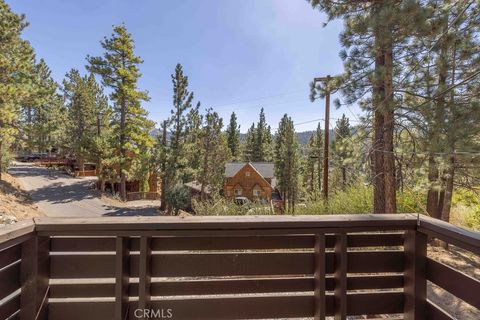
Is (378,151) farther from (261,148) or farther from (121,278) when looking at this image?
(261,148)

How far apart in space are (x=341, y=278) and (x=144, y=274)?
111 cm

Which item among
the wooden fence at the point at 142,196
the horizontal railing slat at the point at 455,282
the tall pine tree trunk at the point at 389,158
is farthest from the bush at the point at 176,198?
the horizontal railing slat at the point at 455,282

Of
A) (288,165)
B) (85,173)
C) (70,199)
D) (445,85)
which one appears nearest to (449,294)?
(445,85)

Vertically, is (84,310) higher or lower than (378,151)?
lower

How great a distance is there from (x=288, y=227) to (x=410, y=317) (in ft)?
3.01

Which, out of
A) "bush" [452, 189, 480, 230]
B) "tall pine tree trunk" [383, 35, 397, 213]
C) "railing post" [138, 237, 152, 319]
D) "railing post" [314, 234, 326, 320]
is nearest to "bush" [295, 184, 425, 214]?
"tall pine tree trunk" [383, 35, 397, 213]

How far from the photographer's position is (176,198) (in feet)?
54.7

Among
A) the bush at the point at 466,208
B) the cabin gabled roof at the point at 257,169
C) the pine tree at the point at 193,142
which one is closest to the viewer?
the bush at the point at 466,208

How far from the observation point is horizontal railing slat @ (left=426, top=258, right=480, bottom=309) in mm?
1261

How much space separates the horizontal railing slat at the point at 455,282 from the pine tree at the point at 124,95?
16765mm

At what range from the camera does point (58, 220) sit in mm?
1432

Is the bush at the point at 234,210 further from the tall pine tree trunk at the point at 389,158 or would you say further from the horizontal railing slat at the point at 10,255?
the horizontal railing slat at the point at 10,255

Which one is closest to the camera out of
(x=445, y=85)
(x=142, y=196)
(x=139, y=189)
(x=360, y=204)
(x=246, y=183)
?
(x=445, y=85)

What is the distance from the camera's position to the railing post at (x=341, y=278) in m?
1.52
